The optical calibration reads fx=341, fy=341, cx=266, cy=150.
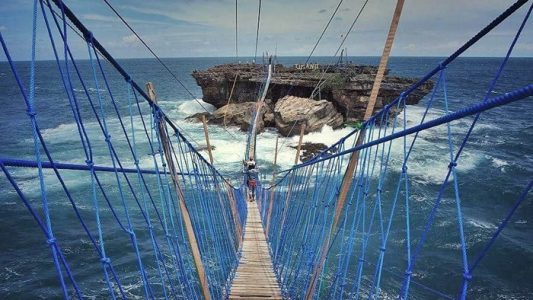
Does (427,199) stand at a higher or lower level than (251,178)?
lower

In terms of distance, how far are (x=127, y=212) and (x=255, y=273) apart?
308 centimetres

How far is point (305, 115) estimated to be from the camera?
22562mm

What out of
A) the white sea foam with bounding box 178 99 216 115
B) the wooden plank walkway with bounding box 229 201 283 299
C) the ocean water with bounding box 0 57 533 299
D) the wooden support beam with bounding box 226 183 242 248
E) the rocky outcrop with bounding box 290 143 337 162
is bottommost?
the ocean water with bounding box 0 57 533 299

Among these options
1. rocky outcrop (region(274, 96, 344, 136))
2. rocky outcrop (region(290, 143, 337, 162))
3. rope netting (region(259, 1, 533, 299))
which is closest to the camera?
rope netting (region(259, 1, 533, 299))

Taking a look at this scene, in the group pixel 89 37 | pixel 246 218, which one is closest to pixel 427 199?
pixel 246 218

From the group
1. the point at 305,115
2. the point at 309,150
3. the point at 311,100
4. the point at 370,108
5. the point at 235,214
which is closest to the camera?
the point at 370,108

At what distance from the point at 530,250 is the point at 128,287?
11.6 meters

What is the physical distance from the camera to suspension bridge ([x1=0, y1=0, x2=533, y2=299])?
1.78 meters

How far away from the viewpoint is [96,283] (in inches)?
356

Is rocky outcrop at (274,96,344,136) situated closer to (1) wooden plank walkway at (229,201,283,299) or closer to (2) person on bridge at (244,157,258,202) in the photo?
(2) person on bridge at (244,157,258,202)

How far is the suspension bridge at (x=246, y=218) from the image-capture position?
1.78 m

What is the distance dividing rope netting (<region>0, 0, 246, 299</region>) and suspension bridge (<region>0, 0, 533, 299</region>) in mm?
22

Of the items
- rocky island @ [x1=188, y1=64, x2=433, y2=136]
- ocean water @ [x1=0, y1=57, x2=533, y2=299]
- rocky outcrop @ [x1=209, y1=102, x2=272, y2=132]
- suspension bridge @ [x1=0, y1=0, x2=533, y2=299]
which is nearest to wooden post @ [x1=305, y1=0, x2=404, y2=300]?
suspension bridge @ [x1=0, y1=0, x2=533, y2=299]

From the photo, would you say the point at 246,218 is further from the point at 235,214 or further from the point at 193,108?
the point at 193,108
